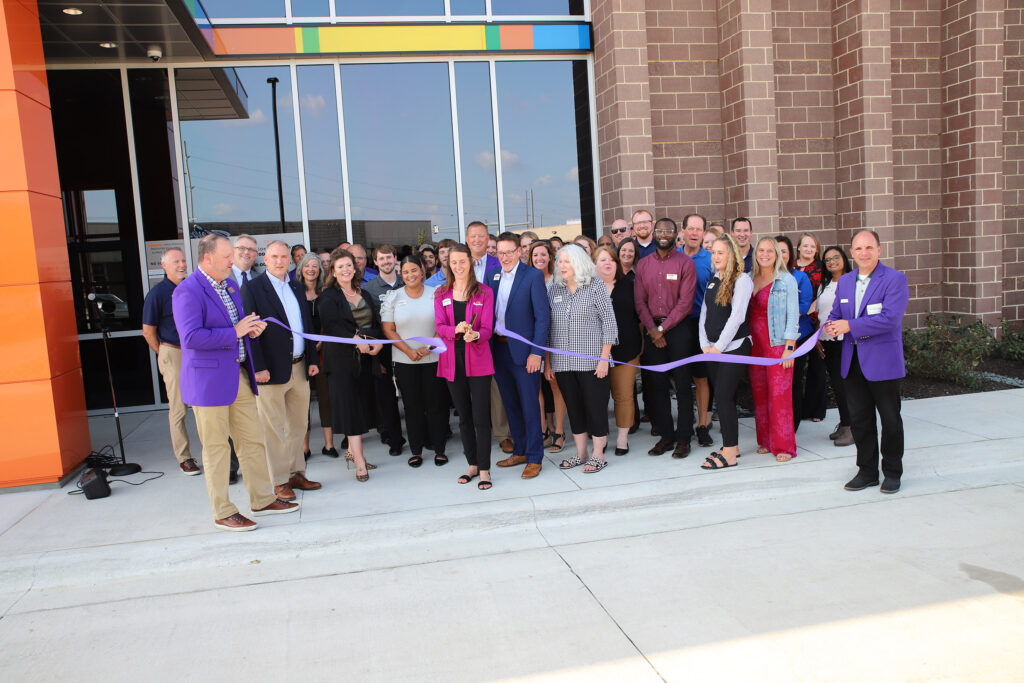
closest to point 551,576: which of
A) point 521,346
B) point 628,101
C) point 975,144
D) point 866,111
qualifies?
point 521,346

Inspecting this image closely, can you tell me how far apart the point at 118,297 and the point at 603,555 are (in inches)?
318

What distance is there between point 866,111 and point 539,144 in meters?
4.59

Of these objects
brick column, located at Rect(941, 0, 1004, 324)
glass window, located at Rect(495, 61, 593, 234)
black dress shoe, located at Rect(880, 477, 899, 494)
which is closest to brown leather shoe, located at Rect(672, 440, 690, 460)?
black dress shoe, located at Rect(880, 477, 899, 494)

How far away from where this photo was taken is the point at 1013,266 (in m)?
11.3

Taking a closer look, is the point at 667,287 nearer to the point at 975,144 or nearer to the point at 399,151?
the point at 399,151

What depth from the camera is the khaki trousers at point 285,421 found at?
5.77 metres

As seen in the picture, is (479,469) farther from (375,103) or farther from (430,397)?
(375,103)

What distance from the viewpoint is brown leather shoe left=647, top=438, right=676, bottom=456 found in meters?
6.64

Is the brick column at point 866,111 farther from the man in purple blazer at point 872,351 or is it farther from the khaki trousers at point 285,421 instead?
the khaki trousers at point 285,421

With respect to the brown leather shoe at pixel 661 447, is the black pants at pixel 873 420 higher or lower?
higher

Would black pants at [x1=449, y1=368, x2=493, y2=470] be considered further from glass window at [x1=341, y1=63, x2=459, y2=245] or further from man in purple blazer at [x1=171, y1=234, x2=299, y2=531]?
glass window at [x1=341, y1=63, x2=459, y2=245]

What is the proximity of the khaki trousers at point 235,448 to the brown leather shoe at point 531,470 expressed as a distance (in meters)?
2.03

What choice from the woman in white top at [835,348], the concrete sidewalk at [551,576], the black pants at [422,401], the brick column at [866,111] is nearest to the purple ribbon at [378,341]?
the black pants at [422,401]

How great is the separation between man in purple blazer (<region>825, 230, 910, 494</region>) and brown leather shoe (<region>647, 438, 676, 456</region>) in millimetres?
1621
